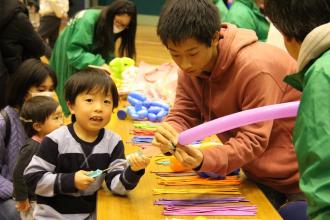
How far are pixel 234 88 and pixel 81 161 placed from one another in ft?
1.72

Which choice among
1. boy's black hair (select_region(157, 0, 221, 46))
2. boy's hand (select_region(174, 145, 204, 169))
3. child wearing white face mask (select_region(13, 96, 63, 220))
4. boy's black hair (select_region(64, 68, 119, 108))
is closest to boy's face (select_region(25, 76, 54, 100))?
child wearing white face mask (select_region(13, 96, 63, 220))

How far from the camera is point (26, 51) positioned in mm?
3469

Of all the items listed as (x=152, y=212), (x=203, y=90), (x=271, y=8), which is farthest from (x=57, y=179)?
(x=271, y=8)

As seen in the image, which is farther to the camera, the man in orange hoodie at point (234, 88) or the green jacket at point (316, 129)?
the man in orange hoodie at point (234, 88)

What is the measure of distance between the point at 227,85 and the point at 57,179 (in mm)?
598

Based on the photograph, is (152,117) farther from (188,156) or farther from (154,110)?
(188,156)

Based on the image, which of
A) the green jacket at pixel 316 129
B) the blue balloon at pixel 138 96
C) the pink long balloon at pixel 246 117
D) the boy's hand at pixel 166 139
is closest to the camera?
the green jacket at pixel 316 129

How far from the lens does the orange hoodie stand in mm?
1527

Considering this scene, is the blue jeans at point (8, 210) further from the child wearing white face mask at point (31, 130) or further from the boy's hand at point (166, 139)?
the boy's hand at point (166, 139)

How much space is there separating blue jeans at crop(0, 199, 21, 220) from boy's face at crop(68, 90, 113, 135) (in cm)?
78

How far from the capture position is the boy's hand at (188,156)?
56.8 inches

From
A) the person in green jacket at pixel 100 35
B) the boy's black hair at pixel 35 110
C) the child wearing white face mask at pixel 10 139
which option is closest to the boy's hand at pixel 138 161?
the boy's black hair at pixel 35 110

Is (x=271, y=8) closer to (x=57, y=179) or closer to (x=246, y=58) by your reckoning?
(x=246, y=58)

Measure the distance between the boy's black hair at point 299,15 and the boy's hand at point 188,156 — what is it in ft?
1.65
